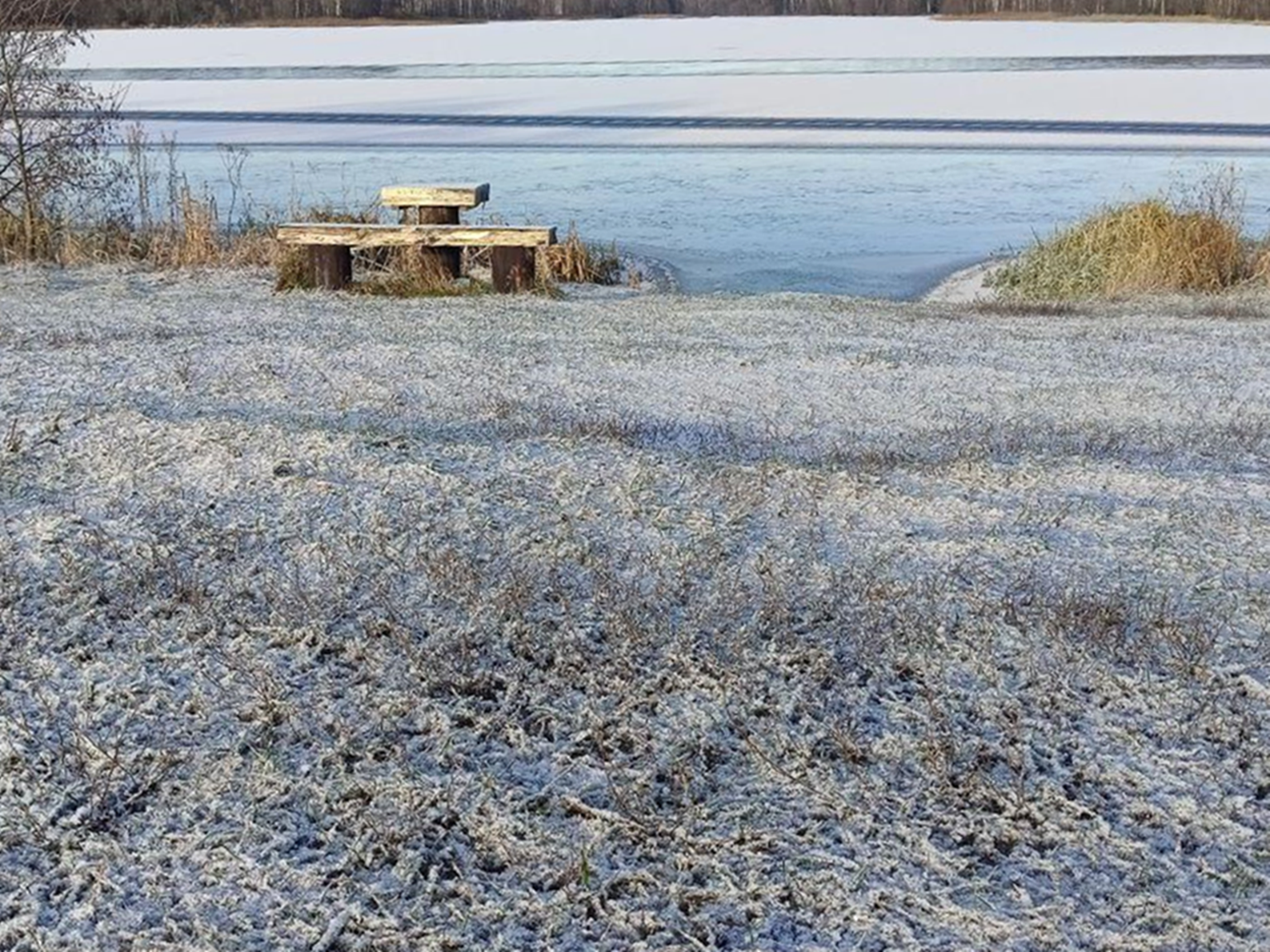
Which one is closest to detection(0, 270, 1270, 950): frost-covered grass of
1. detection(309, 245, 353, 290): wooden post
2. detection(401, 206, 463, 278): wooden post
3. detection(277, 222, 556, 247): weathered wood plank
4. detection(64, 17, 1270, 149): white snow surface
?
detection(277, 222, 556, 247): weathered wood plank

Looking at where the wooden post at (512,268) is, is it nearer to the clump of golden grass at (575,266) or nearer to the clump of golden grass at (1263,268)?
the clump of golden grass at (575,266)

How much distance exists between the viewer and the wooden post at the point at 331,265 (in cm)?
1112

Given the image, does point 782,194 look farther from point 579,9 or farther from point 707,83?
point 579,9

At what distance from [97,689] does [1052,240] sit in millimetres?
11124

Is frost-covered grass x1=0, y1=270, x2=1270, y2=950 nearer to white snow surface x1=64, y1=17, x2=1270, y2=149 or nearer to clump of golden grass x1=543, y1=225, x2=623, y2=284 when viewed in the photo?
clump of golden grass x1=543, y1=225, x2=623, y2=284

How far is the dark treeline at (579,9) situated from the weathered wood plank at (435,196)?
3774 cm

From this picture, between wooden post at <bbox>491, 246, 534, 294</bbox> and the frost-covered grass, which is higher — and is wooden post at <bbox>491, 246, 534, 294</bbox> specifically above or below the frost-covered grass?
above

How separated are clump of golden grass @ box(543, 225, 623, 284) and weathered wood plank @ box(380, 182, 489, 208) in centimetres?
89

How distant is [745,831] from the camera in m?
2.99

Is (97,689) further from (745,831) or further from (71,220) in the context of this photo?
(71,220)

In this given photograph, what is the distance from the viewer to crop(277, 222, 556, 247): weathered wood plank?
1093 cm

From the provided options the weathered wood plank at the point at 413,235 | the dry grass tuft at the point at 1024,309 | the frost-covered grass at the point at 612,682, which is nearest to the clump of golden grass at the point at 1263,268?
the dry grass tuft at the point at 1024,309

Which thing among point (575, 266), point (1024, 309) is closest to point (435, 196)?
point (575, 266)

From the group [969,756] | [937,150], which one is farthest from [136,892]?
[937,150]
